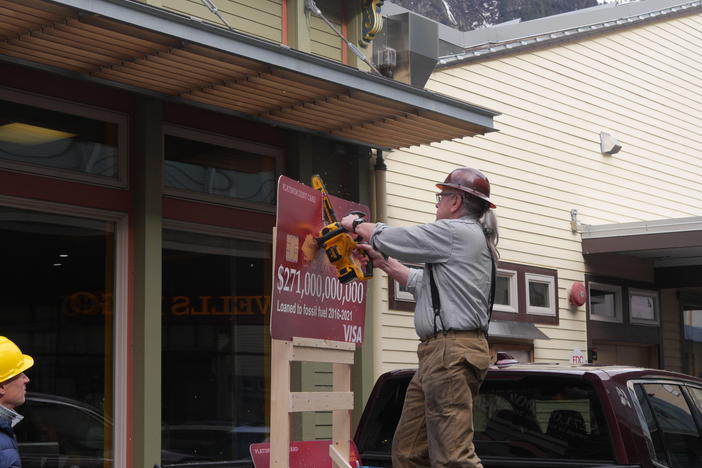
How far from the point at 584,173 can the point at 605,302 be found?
1.75 m

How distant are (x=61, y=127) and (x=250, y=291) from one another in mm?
2348

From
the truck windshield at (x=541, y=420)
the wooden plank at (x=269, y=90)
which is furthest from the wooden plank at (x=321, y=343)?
the wooden plank at (x=269, y=90)

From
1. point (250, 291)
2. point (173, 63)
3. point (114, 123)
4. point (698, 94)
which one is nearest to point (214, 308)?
point (250, 291)

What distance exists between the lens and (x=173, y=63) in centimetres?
797

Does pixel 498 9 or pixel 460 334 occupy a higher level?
pixel 498 9

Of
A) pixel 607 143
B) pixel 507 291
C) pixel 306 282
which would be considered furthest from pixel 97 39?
pixel 607 143

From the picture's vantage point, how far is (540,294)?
12984 mm

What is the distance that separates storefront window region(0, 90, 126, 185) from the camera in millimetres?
8078

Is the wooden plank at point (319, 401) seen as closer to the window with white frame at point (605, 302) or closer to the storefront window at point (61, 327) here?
the storefront window at point (61, 327)

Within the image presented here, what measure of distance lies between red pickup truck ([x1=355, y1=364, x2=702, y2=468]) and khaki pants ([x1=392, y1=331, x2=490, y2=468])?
730 millimetres

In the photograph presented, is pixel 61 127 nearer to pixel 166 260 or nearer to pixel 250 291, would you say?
pixel 166 260

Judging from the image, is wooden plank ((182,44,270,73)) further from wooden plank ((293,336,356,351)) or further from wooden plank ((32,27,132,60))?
wooden plank ((293,336,356,351))

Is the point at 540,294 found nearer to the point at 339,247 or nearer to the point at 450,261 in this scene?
the point at 339,247

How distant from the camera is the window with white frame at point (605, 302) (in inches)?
554
